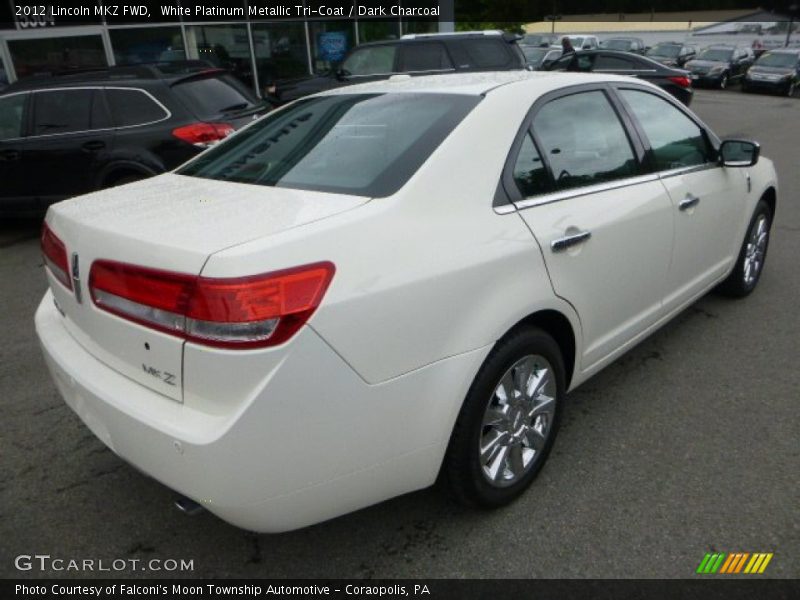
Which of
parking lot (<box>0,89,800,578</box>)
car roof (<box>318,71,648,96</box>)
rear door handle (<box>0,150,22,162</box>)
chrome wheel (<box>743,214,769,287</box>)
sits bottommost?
parking lot (<box>0,89,800,578</box>)

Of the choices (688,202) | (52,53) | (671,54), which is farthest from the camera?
(671,54)

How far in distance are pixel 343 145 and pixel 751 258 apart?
3.33m

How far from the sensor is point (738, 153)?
3.57 meters

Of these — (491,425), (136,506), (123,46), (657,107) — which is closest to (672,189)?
(657,107)

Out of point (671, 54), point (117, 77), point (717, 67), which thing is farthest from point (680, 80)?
point (671, 54)

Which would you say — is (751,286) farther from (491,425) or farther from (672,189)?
(491,425)

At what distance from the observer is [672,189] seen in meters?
3.12

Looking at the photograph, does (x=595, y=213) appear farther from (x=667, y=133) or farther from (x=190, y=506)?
(x=190, y=506)

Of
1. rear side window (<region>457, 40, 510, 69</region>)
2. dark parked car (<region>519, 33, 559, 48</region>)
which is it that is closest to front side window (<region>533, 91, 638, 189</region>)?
rear side window (<region>457, 40, 510, 69</region>)

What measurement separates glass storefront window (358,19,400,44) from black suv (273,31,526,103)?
5.66 m

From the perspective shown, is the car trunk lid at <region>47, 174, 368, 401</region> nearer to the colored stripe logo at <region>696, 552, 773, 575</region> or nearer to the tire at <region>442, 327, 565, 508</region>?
the tire at <region>442, 327, 565, 508</region>

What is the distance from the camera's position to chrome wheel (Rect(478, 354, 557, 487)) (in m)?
2.32

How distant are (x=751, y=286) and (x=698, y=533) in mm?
2799

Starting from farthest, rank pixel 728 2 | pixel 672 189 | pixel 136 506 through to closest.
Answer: pixel 728 2 < pixel 672 189 < pixel 136 506
